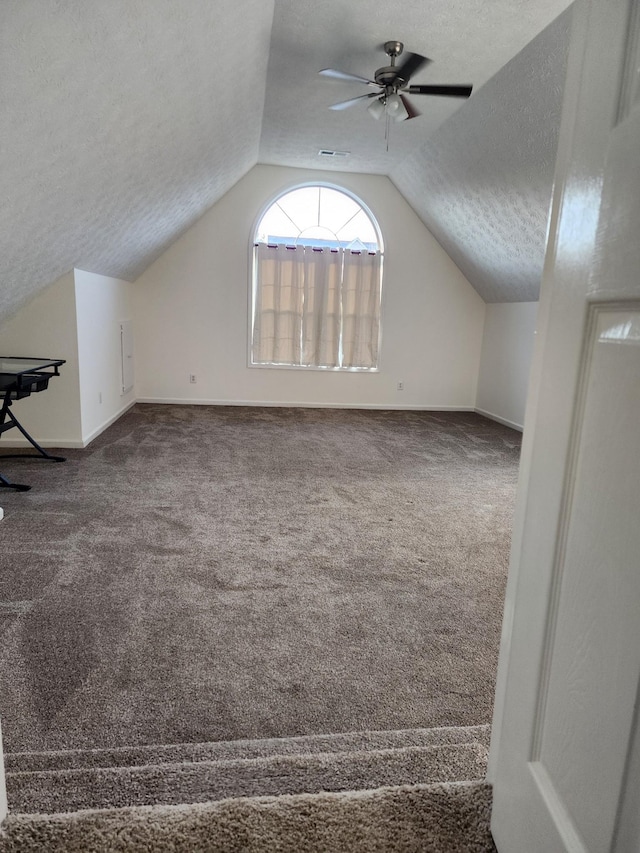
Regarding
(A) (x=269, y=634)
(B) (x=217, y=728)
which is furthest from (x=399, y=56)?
(B) (x=217, y=728)

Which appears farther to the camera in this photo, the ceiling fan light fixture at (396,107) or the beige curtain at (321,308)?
the beige curtain at (321,308)

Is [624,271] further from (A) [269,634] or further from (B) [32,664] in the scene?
Result: (B) [32,664]

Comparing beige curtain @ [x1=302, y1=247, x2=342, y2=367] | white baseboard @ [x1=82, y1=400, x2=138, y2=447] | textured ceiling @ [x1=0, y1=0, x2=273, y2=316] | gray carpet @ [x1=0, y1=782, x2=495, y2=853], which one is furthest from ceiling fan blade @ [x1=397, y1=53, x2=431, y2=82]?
white baseboard @ [x1=82, y1=400, x2=138, y2=447]

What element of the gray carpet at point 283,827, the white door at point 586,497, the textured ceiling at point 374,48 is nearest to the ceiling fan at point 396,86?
the textured ceiling at point 374,48

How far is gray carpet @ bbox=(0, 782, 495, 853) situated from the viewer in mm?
893

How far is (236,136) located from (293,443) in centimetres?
265

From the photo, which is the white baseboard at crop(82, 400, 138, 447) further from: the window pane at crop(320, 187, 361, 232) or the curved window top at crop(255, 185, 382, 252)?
the window pane at crop(320, 187, 361, 232)

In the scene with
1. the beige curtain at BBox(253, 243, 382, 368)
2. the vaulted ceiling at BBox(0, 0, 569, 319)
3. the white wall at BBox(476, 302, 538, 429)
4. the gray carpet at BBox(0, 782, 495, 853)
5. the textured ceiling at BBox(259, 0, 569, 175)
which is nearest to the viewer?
the gray carpet at BBox(0, 782, 495, 853)

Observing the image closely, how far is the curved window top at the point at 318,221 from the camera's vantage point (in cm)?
631

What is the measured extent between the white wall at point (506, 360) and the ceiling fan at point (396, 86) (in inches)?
109

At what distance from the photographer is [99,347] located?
16.0ft

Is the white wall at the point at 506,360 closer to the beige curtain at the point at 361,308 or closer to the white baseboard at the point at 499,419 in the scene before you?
the white baseboard at the point at 499,419

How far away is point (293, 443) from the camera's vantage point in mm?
4863

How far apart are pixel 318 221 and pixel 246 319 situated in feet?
4.79
